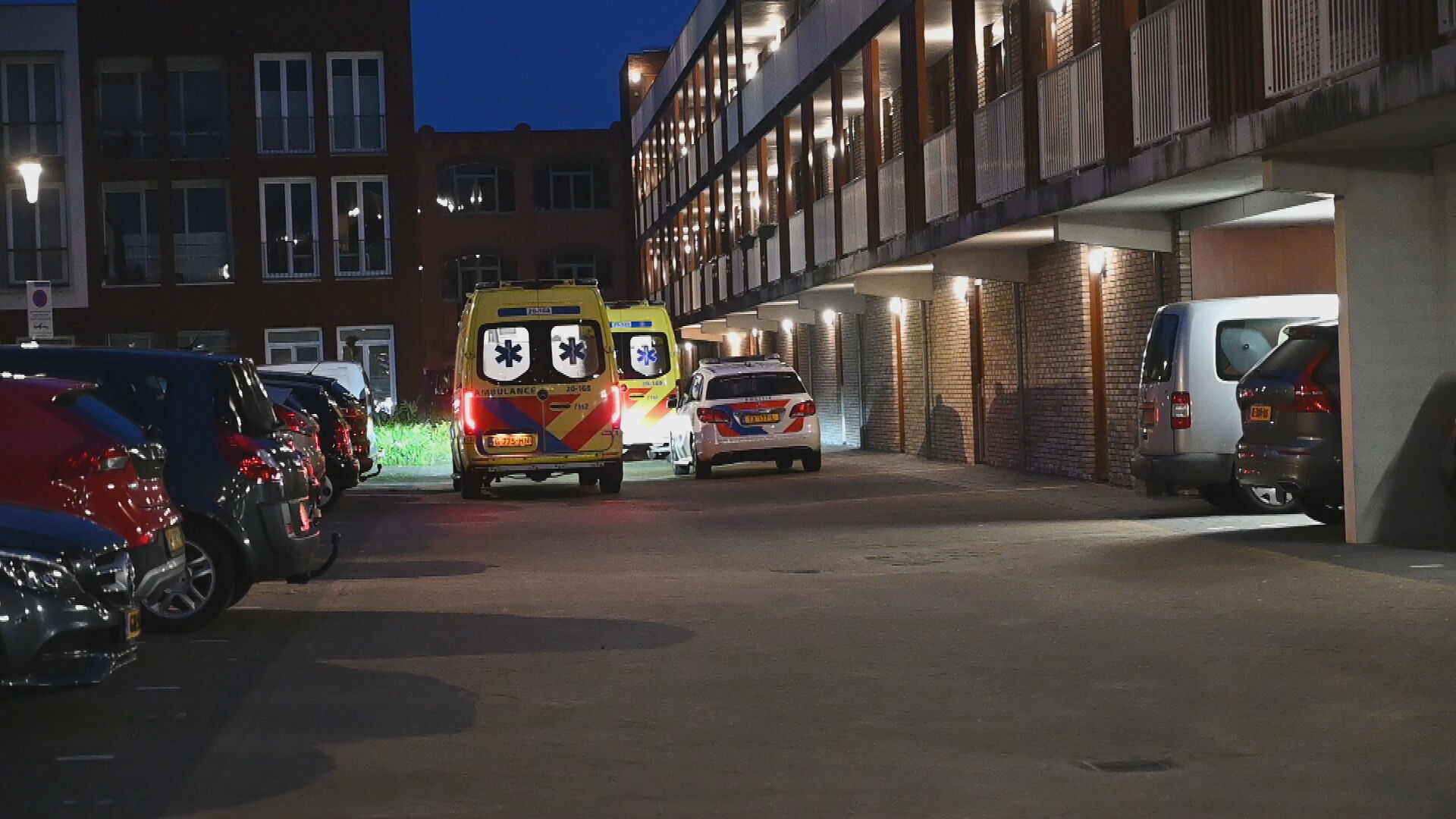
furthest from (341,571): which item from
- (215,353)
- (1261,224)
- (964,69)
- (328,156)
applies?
(328,156)

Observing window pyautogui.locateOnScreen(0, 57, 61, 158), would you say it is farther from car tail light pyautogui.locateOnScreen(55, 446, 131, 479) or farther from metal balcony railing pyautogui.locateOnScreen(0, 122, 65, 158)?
car tail light pyautogui.locateOnScreen(55, 446, 131, 479)

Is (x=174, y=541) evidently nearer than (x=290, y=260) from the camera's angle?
Yes

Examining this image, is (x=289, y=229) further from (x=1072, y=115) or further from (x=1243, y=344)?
(x=1243, y=344)

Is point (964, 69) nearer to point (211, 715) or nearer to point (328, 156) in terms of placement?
point (211, 715)

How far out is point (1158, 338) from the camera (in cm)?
1738

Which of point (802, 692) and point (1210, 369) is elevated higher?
point (1210, 369)

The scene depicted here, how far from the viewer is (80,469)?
9.16 m

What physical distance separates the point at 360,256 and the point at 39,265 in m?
7.80

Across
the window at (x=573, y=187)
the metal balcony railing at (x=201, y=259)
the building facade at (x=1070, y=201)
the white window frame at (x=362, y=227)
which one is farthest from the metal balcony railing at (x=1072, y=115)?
the window at (x=573, y=187)

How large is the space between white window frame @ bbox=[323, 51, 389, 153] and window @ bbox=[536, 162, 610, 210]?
29452 mm

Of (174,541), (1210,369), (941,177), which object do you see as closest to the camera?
(174,541)

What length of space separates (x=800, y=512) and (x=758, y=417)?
711 centimetres

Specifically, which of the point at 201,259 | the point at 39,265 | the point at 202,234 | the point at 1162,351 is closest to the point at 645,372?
the point at 1162,351

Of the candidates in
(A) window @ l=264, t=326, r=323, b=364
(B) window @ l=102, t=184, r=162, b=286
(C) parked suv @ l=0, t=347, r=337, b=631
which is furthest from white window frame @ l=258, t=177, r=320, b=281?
(C) parked suv @ l=0, t=347, r=337, b=631
